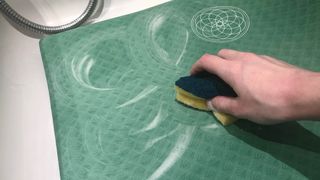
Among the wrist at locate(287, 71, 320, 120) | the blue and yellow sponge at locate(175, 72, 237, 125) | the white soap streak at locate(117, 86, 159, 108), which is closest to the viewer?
the wrist at locate(287, 71, 320, 120)

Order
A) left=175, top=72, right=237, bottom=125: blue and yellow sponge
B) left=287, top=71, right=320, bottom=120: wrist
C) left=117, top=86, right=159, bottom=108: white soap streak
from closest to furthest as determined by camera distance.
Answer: left=287, top=71, right=320, bottom=120: wrist < left=175, top=72, right=237, bottom=125: blue and yellow sponge < left=117, top=86, right=159, bottom=108: white soap streak

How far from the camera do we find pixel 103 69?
2.56 feet

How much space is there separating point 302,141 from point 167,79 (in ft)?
0.89

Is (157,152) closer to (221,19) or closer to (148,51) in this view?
(148,51)

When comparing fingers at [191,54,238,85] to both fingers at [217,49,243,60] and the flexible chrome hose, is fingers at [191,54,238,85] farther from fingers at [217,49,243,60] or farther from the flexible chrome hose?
the flexible chrome hose

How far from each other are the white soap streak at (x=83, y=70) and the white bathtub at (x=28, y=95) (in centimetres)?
9

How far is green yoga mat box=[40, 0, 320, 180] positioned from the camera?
66 centimetres

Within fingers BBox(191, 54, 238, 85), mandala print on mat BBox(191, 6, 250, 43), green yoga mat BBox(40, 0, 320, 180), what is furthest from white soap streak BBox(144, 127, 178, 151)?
mandala print on mat BBox(191, 6, 250, 43)

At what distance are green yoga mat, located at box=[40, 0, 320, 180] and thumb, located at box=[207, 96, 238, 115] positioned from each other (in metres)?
0.05

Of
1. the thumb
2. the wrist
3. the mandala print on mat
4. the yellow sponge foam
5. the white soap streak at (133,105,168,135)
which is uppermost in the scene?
the wrist

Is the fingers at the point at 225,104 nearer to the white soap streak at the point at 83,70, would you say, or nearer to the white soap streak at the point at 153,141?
the white soap streak at the point at 153,141

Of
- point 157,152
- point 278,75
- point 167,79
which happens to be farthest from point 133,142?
point 278,75

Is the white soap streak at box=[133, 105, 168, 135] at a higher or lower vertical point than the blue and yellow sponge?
lower

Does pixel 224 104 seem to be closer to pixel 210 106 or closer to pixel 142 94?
pixel 210 106
